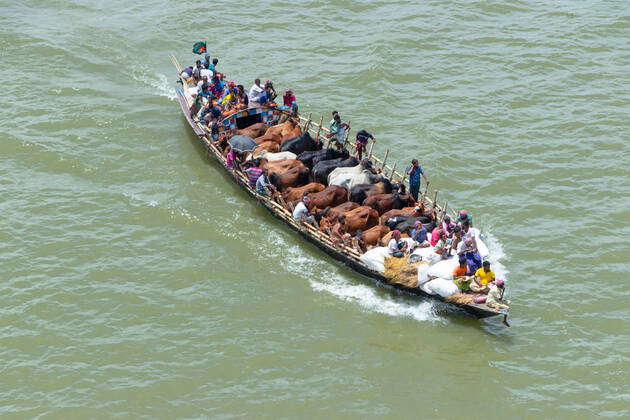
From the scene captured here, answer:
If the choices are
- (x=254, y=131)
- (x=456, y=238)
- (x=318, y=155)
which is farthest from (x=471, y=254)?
(x=254, y=131)

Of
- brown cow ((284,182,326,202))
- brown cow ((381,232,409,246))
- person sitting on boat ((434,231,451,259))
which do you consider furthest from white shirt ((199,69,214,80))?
person sitting on boat ((434,231,451,259))

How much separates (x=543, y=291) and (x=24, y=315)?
14741mm

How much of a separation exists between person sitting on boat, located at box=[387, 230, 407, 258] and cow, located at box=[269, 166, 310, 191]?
4822 mm

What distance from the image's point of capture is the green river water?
21.0 m

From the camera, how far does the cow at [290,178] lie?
1057 inches

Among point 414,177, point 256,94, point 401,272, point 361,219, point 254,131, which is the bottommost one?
point 401,272

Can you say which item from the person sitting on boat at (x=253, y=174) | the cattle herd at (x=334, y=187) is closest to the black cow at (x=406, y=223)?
the cattle herd at (x=334, y=187)

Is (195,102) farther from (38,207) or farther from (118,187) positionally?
(38,207)

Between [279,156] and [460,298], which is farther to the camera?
[279,156]

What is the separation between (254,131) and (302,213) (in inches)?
218

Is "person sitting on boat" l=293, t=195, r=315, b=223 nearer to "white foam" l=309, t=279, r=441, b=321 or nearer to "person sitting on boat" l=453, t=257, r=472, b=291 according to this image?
"white foam" l=309, t=279, r=441, b=321

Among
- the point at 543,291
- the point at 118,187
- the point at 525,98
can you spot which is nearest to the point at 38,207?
the point at 118,187

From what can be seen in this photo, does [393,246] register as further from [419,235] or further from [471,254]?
[471,254]

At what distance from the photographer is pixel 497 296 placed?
71.6 ft
